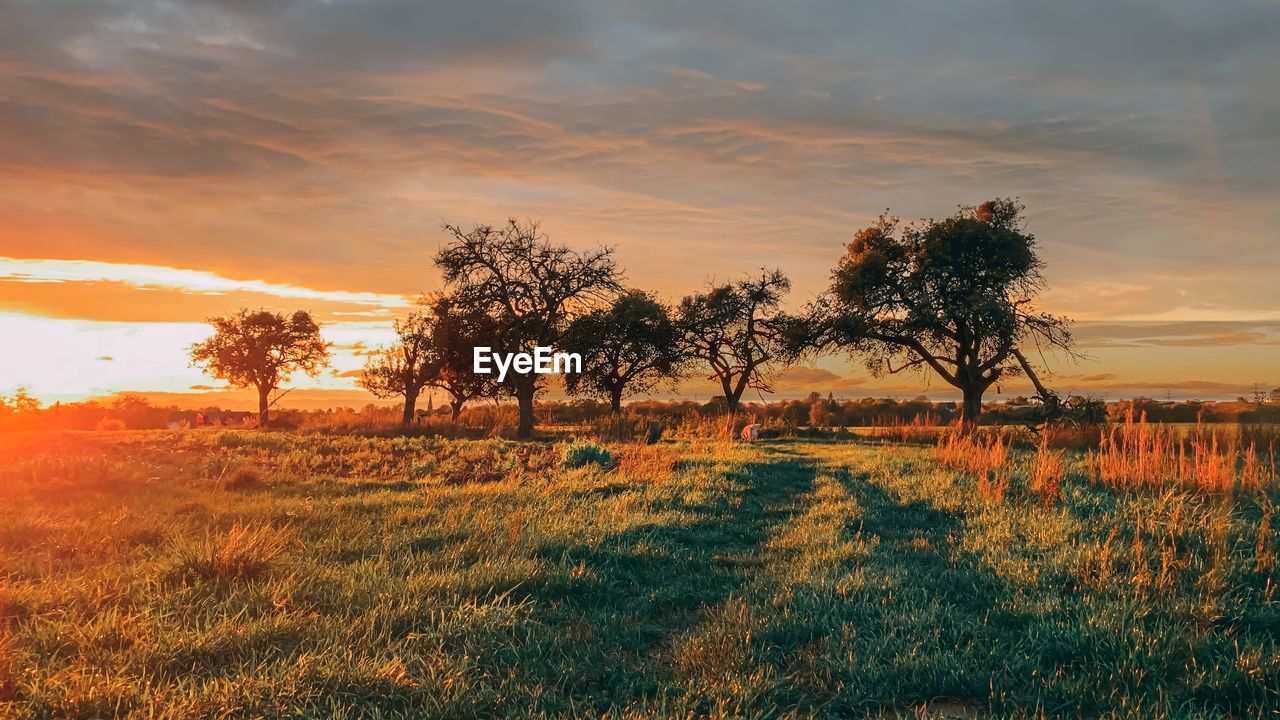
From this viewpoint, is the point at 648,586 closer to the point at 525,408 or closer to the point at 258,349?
the point at 525,408

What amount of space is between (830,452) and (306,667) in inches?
743

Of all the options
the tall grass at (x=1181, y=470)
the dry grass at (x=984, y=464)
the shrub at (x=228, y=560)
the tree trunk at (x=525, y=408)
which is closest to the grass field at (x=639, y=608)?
the shrub at (x=228, y=560)

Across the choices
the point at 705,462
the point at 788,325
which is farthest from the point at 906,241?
the point at 705,462

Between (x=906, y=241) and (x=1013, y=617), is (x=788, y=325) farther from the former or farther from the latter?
(x=1013, y=617)

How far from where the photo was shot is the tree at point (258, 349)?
55.0m

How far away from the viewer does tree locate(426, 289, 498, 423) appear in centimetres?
3294

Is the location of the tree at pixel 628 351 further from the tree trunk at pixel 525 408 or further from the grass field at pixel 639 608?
the grass field at pixel 639 608

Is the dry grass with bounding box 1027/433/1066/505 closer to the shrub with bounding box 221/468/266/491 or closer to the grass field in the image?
the grass field

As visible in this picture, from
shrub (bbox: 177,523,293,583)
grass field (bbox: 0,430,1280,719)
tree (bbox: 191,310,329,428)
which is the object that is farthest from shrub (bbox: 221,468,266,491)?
tree (bbox: 191,310,329,428)

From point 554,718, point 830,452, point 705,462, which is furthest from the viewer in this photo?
point 830,452

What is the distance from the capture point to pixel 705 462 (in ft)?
56.9

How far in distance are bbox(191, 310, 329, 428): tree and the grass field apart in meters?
48.2

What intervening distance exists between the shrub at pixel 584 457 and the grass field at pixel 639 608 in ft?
19.6

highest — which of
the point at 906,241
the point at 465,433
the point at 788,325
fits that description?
the point at 906,241
